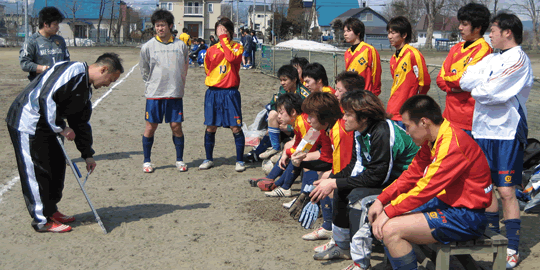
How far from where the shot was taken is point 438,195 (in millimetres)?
3320

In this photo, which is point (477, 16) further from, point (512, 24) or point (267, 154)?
point (267, 154)

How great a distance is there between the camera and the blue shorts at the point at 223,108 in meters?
6.90

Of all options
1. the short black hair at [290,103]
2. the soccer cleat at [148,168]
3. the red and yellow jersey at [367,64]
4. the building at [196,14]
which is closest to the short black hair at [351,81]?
the short black hair at [290,103]

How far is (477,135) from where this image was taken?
420 centimetres

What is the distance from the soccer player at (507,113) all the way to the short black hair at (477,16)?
424 mm

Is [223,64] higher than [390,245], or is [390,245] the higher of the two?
[223,64]

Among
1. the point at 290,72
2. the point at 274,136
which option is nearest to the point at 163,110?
the point at 274,136

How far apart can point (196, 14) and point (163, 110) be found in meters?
65.2

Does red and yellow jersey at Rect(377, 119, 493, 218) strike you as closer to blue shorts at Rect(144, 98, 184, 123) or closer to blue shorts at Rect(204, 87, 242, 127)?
blue shorts at Rect(204, 87, 242, 127)

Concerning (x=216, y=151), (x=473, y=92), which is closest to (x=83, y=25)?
(x=216, y=151)

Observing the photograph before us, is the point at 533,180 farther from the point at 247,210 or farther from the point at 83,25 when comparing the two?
the point at 83,25

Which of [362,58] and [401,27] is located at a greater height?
[401,27]

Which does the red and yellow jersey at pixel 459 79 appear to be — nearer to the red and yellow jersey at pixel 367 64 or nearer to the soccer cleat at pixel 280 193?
the red and yellow jersey at pixel 367 64

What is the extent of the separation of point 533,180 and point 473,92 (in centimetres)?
188
